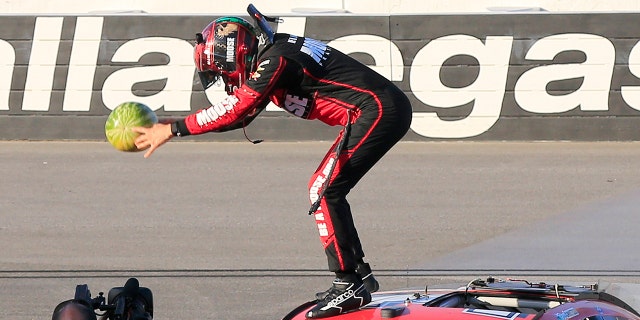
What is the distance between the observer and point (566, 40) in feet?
45.4

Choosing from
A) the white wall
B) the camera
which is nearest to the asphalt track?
the camera

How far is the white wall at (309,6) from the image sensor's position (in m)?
15.4

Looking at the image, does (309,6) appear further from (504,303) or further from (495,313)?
(495,313)

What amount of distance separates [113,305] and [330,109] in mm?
1404

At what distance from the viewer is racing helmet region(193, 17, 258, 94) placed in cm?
552

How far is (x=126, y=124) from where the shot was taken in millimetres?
5445

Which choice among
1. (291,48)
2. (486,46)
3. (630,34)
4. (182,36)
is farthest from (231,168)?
(291,48)

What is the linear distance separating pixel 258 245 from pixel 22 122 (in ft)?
21.9

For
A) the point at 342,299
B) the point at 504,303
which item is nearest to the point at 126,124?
the point at 342,299

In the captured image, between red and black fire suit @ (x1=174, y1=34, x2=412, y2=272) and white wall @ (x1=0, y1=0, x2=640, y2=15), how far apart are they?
29.6 ft

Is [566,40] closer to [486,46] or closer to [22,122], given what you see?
[486,46]

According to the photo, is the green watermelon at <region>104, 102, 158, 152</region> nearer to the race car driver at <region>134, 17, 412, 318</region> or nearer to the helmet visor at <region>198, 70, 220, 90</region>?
the race car driver at <region>134, 17, 412, 318</region>

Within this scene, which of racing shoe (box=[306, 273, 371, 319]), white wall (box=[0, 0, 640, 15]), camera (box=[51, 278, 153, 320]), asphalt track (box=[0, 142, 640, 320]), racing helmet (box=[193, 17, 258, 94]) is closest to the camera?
camera (box=[51, 278, 153, 320])

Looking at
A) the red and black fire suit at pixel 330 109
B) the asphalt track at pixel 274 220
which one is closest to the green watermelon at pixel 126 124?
the red and black fire suit at pixel 330 109
